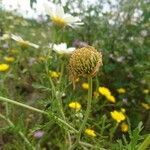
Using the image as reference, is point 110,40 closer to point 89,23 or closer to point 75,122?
point 89,23

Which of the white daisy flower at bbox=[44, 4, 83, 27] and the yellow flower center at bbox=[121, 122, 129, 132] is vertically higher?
the white daisy flower at bbox=[44, 4, 83, 27]

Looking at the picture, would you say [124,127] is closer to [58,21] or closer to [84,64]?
[58,21]

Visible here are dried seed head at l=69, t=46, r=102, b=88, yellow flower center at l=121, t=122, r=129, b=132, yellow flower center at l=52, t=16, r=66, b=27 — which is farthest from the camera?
yellow flower center at l=121, t=122, r=129, b=132

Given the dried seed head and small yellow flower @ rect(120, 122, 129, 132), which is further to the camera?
small yellow flower @ rect(120, 122, 129, 132)

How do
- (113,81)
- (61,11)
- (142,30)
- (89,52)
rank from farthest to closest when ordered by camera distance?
(142,30) → (113,81) → (61,11) → (89,52)

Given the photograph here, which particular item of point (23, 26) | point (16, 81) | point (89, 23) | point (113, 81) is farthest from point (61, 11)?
point (23, 26)

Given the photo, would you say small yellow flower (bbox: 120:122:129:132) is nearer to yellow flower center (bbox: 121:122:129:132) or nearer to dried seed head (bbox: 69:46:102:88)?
Result: yellow flower center (bbox: 121:122:129:132)

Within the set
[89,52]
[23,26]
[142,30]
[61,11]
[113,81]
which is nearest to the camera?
[89,52]

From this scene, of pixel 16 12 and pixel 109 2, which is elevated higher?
pixel 109 2

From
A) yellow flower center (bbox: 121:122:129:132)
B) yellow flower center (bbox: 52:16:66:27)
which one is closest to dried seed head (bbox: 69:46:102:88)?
yellow flower center (bbox: 52:16:66:27)
